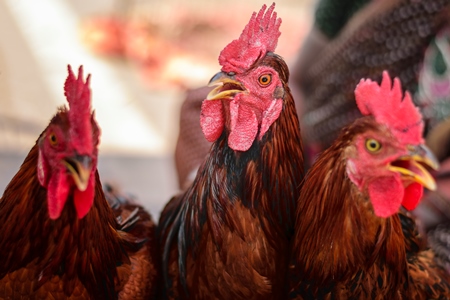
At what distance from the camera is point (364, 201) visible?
0.76 meters

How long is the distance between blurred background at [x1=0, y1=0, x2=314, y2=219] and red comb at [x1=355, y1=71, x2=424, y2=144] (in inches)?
55.1

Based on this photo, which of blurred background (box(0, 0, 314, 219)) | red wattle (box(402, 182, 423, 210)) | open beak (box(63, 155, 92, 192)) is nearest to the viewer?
open beak (box(63, 155, 92, 192))

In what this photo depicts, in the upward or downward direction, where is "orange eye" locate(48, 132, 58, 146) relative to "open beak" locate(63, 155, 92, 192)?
upward

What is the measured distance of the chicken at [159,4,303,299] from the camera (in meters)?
0.79

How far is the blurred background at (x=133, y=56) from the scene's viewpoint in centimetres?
241

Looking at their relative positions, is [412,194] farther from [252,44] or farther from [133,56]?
[133,56]

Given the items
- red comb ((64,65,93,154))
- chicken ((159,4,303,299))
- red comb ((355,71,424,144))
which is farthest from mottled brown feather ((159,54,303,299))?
red comb ((64,65,93,154))

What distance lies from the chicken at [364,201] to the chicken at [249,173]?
37mm

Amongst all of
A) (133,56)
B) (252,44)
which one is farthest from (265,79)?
(133,56)

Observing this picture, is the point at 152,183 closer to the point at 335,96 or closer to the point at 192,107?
the point at 192,107

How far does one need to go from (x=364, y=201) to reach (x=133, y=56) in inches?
142

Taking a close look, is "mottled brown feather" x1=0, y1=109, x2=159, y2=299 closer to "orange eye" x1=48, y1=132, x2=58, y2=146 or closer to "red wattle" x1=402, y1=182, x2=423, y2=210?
"orange eye" x1=48, y1=132, x2=58, y2=146

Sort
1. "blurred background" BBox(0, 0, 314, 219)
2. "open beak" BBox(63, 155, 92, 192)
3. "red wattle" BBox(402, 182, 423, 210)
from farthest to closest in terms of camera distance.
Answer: "blurred background" BBox(0, 0, 314, 219)
"red wattle" BBox(402, 182, 423, 210)
"open beak" BBox(63, 155, 92, 192)

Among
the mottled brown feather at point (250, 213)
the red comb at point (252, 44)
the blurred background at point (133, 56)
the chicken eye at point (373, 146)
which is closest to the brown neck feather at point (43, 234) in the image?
the mottled brown feather at point (250, 213)
